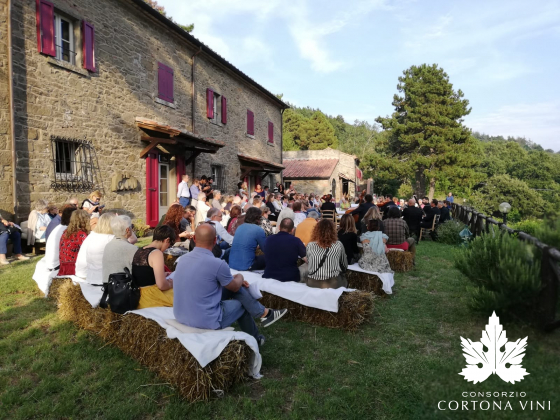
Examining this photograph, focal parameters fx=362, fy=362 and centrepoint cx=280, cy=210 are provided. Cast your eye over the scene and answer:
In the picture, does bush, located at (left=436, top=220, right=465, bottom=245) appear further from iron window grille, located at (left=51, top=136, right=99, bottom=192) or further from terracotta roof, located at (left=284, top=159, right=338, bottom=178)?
terracotta roof, located at (left=284, top=159, right=338, bottom=178)

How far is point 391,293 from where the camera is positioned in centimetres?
561

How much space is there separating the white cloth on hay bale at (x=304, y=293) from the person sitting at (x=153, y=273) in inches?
54.9

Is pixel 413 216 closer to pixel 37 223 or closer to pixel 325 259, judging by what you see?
pixel 325 259

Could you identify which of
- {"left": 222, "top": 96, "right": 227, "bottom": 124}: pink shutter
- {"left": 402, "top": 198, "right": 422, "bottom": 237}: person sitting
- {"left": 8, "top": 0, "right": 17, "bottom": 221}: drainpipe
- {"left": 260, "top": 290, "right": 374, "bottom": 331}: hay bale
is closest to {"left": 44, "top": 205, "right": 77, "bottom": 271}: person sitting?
{"left": 260, "top": 290, "right": 374, "bottom": 331}: hay bale

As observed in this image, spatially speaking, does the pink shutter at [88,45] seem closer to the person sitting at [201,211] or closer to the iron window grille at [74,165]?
the iron window grille at [74,165]

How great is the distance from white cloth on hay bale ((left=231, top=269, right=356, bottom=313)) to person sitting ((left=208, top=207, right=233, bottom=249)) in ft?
5.48

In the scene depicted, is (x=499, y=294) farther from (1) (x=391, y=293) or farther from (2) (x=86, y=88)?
(2) (x=86, y=88)

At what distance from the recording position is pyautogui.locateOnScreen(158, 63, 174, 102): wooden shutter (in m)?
11.9

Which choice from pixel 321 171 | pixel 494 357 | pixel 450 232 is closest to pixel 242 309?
pixel 494 357

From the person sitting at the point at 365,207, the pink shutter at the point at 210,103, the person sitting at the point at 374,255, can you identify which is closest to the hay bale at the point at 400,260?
the person sitting at the point at 374,255

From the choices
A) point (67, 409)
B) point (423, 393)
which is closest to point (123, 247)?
point (67, 409)

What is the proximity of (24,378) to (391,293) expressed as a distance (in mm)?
4648

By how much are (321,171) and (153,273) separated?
26046 millimetres

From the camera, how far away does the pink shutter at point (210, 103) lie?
47.8ft
